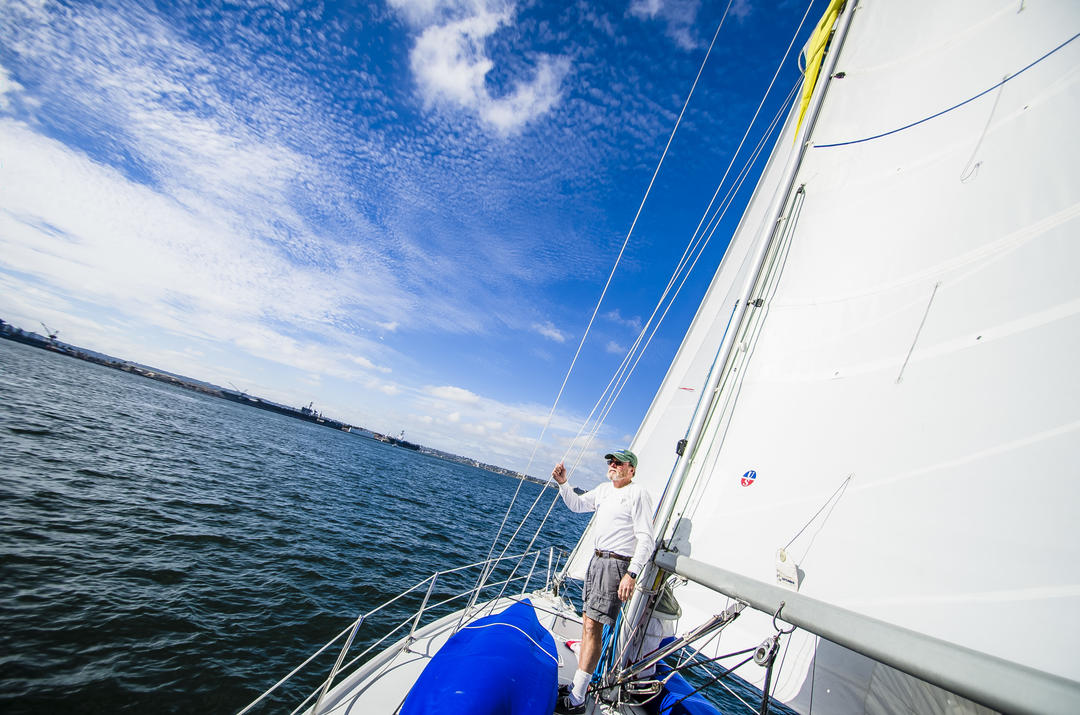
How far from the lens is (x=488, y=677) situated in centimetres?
210

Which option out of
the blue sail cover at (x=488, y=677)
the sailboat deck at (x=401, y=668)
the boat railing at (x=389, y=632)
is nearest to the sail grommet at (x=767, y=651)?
the blue sail cover at (x=488, y=677)

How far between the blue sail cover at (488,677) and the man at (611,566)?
0.87ft

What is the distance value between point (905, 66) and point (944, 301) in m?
1.92

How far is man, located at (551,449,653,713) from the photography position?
2.45 m

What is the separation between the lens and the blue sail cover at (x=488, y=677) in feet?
6.31

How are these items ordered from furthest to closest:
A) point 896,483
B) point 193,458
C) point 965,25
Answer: point 193,458
point 965,25
point 896,483

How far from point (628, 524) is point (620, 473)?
0.43m

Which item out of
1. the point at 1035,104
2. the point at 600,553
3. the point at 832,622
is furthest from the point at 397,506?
the point at 1035,104

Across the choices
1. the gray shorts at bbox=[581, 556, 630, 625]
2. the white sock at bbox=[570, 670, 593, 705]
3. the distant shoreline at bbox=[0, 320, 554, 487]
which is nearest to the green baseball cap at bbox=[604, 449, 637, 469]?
the gray shorts at bbox=[581, 556, 630, 625]

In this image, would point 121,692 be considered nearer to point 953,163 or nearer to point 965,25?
point 953,163

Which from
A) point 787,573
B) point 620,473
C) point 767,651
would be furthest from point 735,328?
point 767,651

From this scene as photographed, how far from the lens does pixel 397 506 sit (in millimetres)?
16938

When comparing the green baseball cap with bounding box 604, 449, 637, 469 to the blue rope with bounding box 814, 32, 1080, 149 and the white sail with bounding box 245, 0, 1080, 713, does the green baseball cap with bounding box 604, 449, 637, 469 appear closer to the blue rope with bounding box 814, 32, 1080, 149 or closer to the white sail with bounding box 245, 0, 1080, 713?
the white sail with bounding box 245, 0, 1080, 713

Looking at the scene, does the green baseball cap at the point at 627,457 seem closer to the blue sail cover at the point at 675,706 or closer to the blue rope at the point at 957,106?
the blue sail cover at the point at 675,706
